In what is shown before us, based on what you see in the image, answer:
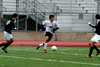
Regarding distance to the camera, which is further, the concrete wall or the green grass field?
the concrete wall

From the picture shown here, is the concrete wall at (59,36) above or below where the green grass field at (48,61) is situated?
below

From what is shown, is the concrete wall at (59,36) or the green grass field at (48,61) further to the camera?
the concrete wall at (59,36)

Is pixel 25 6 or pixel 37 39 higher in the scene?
pixel 25 6

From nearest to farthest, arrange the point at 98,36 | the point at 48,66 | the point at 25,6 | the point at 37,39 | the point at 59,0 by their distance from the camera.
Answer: the point at 48,66
the point at 98,36
the point at 37,39
the point at 25,6
the point at 59,0

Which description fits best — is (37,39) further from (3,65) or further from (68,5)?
(3,65)

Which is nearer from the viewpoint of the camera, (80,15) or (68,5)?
(80,15)

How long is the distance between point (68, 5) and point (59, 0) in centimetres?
193

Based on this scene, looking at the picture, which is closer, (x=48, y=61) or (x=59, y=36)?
(x=48, y=61)

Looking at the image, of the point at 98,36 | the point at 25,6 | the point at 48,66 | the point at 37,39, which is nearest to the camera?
the point at 48,66

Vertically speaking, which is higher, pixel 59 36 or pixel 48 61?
pixel 48 61

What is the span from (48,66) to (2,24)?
1985 cm

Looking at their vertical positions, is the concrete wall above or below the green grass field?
below

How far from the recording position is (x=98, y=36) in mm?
15469

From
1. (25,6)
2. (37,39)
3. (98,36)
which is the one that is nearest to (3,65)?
(98,36)
